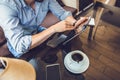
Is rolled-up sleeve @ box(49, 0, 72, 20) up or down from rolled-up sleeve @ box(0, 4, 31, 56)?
down

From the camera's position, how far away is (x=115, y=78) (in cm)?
146

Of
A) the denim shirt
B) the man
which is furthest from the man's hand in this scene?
the denim shirt

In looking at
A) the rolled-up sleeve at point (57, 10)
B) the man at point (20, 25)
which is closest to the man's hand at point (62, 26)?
the man at point (20, 25)

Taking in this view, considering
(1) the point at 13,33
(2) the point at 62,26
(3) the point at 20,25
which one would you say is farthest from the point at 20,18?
(2) the point at 62,26

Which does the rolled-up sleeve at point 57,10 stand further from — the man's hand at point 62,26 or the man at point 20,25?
the man's hand at point 62,26

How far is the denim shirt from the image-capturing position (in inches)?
35.4

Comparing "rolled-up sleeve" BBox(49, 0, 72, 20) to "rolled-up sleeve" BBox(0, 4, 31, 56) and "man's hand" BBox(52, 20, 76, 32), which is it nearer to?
"man's hand" BBox(52, 20, 76, 32)

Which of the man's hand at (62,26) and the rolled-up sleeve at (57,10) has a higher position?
the man's hand at (62,26)

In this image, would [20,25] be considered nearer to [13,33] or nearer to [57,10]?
[13,33]

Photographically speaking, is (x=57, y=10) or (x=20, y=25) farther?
(x=57, y=10)

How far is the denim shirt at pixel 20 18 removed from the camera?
90 centimetres

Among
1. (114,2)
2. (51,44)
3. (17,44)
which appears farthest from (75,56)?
(114,2)

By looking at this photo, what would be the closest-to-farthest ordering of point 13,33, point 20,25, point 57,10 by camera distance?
point 13,33, point 20,25, point 57,10

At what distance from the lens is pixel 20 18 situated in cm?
108
